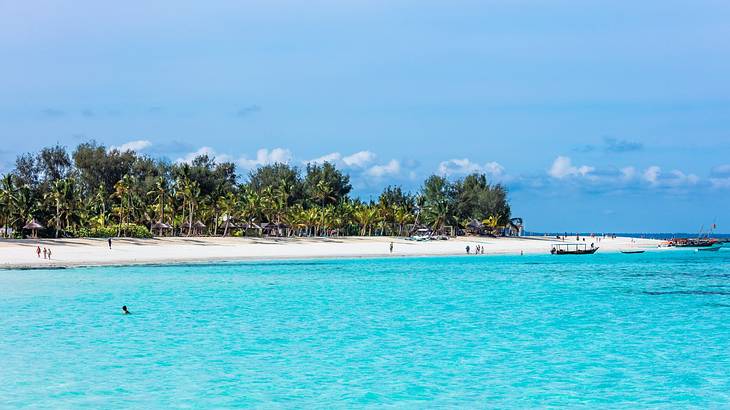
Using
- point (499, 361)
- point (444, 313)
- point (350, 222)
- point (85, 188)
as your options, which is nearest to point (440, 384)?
point (499, 361)

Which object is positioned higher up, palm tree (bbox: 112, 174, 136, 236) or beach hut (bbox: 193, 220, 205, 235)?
palm tree (bbox: 112, 174, 136, 236)

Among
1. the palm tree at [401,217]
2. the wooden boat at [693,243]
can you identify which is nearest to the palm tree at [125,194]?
the palm tree at [401,217]

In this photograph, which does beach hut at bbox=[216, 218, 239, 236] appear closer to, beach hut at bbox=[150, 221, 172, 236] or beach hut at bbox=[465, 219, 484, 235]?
beach hut at bbox=[150, 221, 172, 236]

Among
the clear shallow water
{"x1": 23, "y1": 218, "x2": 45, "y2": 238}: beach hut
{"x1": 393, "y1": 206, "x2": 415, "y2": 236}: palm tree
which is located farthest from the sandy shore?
the clear shallow water

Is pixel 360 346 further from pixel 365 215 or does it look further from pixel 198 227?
pixel 365 215

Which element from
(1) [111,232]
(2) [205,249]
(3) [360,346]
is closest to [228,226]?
(1) [111,232]

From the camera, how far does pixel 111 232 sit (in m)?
→ 92.9

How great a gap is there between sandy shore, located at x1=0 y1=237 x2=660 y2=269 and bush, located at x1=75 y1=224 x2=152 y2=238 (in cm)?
295

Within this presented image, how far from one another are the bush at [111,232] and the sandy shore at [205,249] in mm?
2947

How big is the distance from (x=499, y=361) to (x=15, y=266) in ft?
162

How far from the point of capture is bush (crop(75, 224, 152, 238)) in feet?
299

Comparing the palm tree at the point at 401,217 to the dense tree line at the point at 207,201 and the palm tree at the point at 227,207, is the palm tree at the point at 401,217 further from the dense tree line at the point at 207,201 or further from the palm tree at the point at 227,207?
the palm tree at the point at 227,207

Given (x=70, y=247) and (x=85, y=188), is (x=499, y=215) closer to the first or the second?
(x=85, y=188)

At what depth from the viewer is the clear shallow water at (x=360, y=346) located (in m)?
18.6
